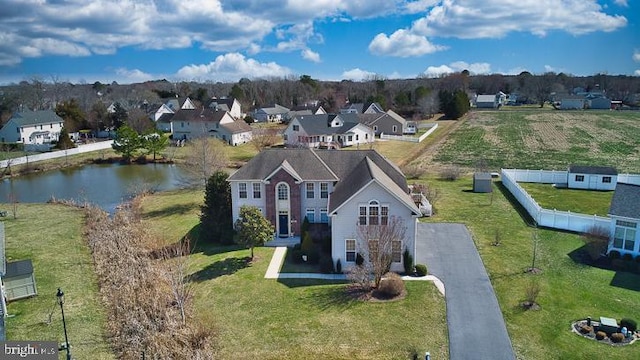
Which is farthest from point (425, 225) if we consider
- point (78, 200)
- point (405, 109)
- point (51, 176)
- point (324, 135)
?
point (405, 109)

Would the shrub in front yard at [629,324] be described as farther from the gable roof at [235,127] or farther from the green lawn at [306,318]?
the gable roof at [235,127]

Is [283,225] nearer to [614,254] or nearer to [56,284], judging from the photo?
[56,284]

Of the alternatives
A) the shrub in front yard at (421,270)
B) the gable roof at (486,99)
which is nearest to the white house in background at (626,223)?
the shrub in front yard at (421,270)

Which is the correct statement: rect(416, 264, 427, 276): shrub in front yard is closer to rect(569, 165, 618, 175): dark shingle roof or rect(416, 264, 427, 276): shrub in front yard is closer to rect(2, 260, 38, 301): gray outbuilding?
rect(2, 260, 38, 301): gray outbuilding

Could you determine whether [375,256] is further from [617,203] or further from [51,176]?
[51,176]

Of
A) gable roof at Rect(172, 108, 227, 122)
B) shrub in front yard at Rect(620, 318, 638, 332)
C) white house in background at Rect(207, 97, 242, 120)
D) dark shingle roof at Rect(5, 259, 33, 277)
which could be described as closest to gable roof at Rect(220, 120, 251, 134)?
gable roof at Rect(172, 108, 227, 122)

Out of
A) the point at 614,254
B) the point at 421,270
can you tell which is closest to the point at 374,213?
the point at 421,270
